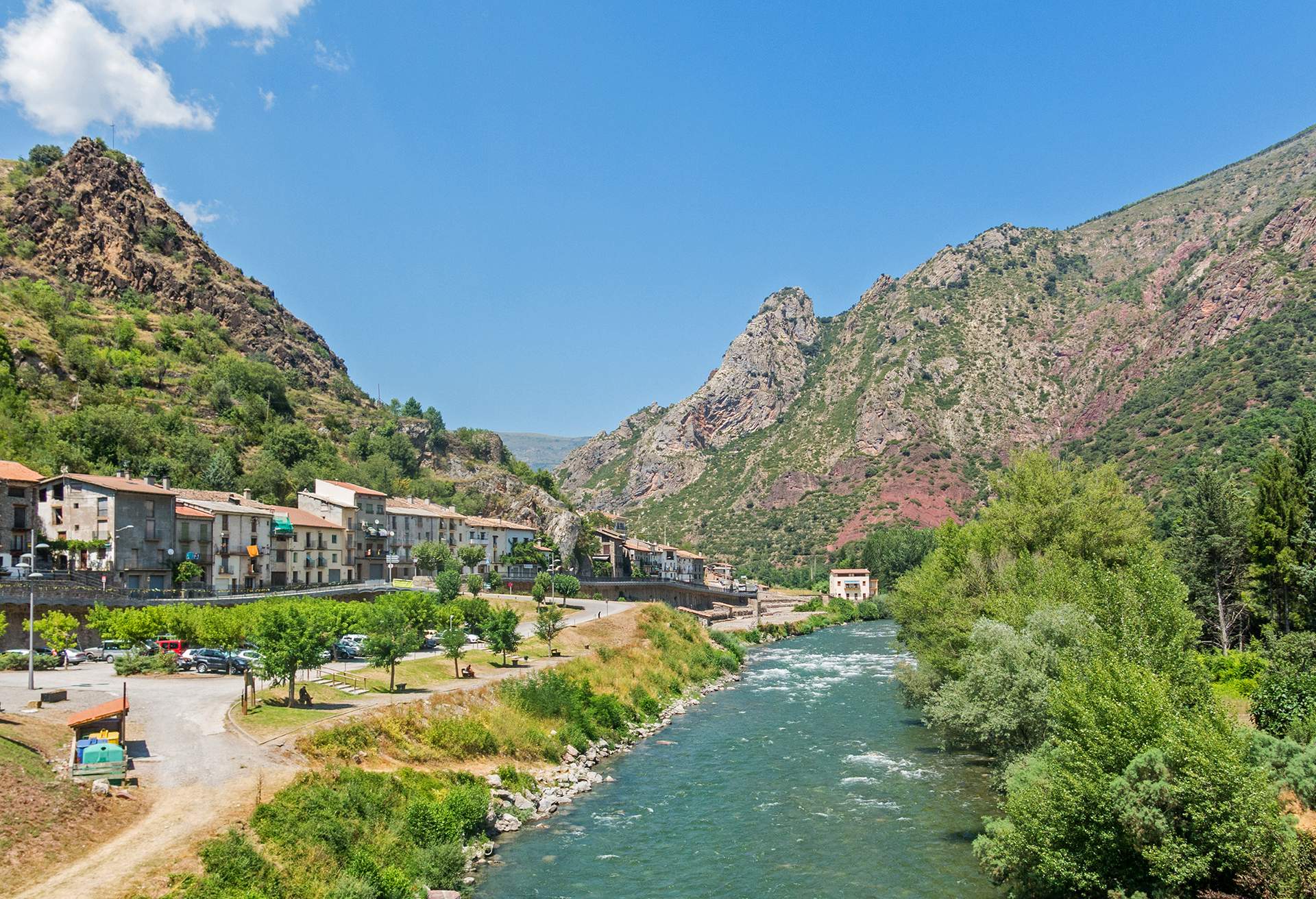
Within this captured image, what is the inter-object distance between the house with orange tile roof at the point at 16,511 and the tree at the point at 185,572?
31.3ft

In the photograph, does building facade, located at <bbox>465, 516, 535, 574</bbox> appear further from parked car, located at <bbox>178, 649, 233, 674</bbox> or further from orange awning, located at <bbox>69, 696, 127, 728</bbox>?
orange awning, located at <bbox>69, 696, 127, 728</bbox>

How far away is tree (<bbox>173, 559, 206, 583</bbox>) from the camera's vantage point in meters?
65.1

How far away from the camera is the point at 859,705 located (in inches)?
2191

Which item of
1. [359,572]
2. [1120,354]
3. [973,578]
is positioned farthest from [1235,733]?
[1120,354]

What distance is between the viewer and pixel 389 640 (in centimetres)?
4234

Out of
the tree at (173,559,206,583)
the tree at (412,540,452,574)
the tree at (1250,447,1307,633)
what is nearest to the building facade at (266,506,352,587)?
the tree at (173,559,206,583)

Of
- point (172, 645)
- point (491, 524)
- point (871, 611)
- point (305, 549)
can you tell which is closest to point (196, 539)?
point (305, 549)

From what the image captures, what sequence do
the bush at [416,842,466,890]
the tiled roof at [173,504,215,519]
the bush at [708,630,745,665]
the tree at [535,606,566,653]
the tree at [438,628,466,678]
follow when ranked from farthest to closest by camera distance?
1. the bush at [708,630,745,665]
2. the tiled roof at [173,504,215,519]
3. the tree at [535,606,566,653]
4. the tree at [438,628,466,678]
5. the bush at [416,842,466,890]

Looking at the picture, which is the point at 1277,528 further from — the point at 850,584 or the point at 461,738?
the point at 850,584

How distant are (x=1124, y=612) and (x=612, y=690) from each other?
115 feet

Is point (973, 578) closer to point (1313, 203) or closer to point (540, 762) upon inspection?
point (540, 762)

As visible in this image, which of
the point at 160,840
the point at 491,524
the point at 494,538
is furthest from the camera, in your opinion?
the point at 491,524

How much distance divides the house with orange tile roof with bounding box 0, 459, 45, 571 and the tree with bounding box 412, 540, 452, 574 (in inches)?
1566

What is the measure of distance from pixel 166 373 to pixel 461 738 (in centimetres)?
10573
